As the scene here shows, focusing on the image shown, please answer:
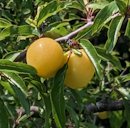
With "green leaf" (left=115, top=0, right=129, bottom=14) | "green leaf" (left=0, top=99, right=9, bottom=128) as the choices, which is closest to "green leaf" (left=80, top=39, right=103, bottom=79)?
"green leaf" (left=115, top=0, right=129, bottom=14)

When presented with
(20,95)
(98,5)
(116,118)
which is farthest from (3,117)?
(116,118)

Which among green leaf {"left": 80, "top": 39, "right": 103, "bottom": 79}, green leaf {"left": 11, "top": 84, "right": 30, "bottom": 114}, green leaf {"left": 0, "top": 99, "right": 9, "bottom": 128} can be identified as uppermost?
green leaf {"left": 80, "top": 39, "right": 103, "bottom": 79}

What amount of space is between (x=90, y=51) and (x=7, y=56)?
0.92ft

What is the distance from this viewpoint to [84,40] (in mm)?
1311

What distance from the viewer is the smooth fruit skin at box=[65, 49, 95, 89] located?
1.26 m

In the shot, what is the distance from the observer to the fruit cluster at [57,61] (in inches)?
48.0

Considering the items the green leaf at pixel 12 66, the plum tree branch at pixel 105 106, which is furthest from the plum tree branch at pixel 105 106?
the green leaf at pixel 12 66

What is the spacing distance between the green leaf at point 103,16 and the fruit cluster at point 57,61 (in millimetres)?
86

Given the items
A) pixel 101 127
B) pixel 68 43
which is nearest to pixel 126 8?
pixel 68 43

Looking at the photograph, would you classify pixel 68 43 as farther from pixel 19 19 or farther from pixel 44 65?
pixel 19 19

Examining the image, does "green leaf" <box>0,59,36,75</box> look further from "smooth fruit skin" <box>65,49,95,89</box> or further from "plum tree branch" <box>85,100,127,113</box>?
"plum tree branch" <box>85,100,127,113</box>

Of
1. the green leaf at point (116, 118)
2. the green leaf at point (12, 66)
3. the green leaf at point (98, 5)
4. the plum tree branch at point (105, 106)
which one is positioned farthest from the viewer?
the green leaf at point (116, 118)

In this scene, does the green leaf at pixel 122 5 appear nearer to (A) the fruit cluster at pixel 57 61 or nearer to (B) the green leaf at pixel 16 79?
(A) the fruit cluster at pixel 57 61

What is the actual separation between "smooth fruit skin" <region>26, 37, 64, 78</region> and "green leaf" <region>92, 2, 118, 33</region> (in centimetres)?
14
